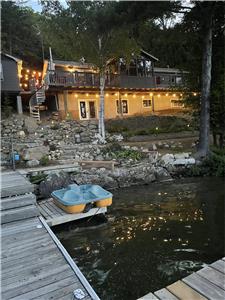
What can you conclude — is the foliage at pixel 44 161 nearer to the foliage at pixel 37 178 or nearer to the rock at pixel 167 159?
the foliage at pixel 37 178

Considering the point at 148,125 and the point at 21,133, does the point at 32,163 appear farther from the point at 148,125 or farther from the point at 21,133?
the point at 148,125

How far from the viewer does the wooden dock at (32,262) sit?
3527 millimetres

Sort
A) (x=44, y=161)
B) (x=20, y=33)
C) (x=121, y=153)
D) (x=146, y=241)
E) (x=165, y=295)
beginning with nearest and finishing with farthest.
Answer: (x=165, y=295) < (x=146, y=241) < (x=44, y=161) < (x=121, y=153) < (x=20, y=33)

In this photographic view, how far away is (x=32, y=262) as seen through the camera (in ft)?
14.1

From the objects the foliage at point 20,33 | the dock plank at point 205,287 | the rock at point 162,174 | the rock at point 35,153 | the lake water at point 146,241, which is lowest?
the lake water at point 146,241

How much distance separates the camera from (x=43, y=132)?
16.4 meters

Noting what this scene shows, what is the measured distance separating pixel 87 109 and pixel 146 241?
58.1 feet

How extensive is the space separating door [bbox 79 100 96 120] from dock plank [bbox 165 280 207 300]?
19706 millimetres

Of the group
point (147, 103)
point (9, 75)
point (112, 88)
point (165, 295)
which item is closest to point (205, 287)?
point (165, 295)

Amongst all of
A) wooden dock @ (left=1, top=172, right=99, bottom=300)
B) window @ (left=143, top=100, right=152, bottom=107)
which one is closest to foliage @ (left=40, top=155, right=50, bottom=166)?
wooden dock @ (left=1, top=172, right=99, bottom=300)

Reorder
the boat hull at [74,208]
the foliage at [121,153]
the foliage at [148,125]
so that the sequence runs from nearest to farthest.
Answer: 1. the boat hull at [74,208]
2. the foliage at [121,153]
3. the foliage at [148,125]

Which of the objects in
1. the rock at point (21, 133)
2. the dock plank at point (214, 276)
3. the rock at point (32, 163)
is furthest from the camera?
the rock at point (21, 133)

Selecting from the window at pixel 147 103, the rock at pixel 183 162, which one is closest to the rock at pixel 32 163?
the rock at pixel 183 162

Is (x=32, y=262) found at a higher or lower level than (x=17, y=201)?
lower
